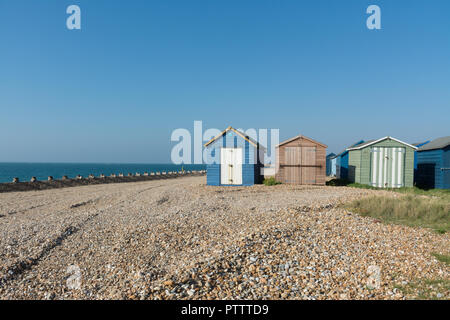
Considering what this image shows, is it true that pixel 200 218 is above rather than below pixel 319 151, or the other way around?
below

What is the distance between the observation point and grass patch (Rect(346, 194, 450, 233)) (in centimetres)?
991

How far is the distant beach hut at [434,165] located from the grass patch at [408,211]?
28.8 ft

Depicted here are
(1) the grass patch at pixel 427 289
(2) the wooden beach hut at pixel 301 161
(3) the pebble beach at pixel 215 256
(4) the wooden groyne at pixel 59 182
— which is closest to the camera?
(1) the grass patch at pixel 427 289

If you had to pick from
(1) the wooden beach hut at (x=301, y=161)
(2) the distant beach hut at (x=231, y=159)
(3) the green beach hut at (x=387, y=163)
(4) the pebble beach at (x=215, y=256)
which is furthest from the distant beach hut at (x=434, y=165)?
(4) the pebble beach at (x=215, y=256)

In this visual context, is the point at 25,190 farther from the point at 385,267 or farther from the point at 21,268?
the point at 385,267

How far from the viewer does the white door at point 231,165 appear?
20.9 m

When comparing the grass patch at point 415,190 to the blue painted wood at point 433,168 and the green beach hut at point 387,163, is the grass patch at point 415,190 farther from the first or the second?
the blue painted wood at point 433,168

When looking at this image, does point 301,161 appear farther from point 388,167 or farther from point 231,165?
point 388,167

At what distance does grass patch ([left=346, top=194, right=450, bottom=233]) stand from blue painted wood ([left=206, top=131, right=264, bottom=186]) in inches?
362

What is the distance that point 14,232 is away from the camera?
352 inches

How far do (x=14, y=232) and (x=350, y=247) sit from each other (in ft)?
33.4

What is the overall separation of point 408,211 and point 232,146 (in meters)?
12.4

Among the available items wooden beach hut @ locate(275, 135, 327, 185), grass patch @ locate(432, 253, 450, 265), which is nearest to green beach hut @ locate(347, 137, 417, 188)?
wooden beach hut @ locate(275, 135, 327, 185)
